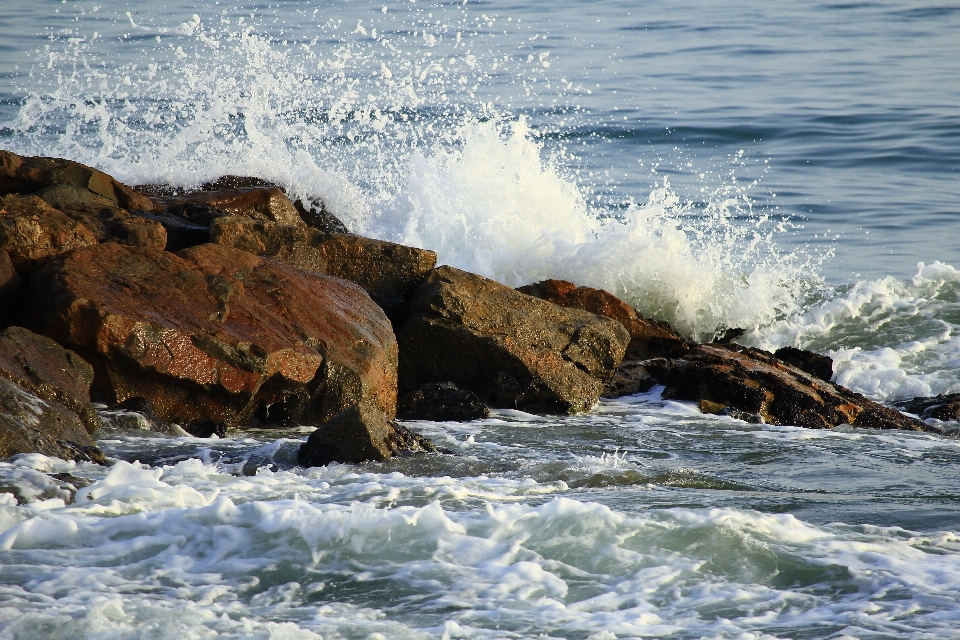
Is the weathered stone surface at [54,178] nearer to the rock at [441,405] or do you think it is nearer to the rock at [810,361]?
the rock at [441,405]

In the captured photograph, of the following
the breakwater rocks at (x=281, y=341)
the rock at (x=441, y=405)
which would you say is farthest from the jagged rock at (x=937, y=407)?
the rock at (x=441, y=405)

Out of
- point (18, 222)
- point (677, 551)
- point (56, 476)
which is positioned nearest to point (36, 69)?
point (18, 222)

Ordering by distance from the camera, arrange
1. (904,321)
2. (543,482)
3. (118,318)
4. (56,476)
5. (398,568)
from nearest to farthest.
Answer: (398,568) < (56,476) < (543,482) < (118,318) < (904,321)

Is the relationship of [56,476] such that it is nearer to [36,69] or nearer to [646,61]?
[36,69]

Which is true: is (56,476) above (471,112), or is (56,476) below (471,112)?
below

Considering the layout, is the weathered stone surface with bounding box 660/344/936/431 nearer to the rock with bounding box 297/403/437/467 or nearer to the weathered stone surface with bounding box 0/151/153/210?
the rock with bounding box 297/403/437/467

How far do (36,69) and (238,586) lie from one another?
17488 mm

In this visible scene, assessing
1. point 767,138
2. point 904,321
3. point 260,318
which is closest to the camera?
point 260,318

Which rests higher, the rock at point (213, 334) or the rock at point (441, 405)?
the rock at point (213, 334)

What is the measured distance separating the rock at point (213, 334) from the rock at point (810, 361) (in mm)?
3398

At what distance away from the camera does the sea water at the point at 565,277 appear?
3.29 meters

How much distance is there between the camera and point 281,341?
18.2 feet

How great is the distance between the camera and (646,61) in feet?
67.7

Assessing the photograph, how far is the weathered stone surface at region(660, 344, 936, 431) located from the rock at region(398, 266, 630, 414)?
68cm
